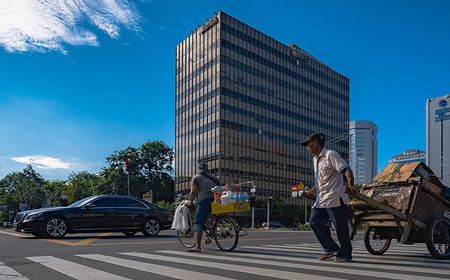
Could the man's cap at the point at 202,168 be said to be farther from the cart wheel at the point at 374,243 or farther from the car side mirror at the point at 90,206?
the car side mirror at the point at 90,206

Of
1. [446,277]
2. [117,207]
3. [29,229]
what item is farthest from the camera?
[117,207]

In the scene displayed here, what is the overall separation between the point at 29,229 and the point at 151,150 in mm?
67945

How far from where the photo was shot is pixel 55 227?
13.8 metres

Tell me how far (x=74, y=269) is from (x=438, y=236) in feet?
18.5

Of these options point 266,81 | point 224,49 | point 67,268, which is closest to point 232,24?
point 224,49

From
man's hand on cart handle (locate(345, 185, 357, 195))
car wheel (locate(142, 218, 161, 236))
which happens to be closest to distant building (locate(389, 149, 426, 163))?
car wheel (locate(142, 218, 161, 236))

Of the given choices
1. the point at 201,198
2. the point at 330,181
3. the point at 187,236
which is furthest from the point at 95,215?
the point at 330,181

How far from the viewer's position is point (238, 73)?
8956cm

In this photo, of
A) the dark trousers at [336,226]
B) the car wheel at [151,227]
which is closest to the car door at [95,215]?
the car wheel at [151,227]

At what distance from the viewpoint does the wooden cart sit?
7.20m

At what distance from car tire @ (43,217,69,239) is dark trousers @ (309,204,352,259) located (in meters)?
9.40

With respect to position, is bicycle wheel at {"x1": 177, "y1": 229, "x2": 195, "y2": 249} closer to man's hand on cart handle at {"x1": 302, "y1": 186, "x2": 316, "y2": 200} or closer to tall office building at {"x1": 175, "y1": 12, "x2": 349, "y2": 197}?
man's hand on cart handle at {"x1": 302, "y1": 186, "x2": 316, "y2": 200}

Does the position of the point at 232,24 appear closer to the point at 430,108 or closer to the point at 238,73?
the point at 238,73

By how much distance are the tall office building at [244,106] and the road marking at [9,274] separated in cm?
7814
